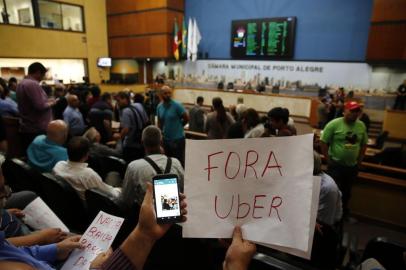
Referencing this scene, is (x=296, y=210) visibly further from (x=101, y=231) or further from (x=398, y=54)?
(x=398, y=54)

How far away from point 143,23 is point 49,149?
35.4ft

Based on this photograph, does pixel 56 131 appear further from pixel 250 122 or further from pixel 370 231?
pixel 370 231

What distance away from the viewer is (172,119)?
3.95m

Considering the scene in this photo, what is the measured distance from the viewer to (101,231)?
1343 millimetres

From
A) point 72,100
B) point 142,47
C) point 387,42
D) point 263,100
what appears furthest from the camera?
point 142,47

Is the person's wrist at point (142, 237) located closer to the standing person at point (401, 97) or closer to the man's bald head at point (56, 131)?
the man's bald head at point (56, 131)

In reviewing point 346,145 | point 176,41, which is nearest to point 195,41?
point 176,41

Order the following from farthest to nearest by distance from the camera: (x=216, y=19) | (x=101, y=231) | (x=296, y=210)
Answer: (x=216, y=19) → (x=101, y=231) → (x=296, y=210)

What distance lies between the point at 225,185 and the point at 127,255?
389 mm

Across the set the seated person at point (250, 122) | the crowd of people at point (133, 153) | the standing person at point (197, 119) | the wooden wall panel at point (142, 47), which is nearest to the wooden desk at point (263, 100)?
the wooden wall panel at point (142, 47)

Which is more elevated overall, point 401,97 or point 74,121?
point 401,97

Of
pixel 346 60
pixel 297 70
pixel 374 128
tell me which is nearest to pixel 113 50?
pixel 297 70

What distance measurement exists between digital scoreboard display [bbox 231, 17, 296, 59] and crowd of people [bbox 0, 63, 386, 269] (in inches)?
216

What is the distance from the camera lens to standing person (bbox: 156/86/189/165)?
13.0ft
